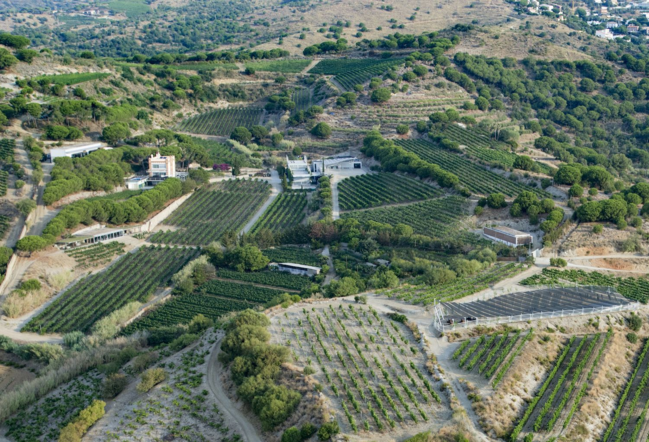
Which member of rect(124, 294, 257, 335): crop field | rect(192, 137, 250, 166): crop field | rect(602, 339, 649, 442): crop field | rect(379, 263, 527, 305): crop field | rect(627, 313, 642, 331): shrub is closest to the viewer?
rect(602, 339, 649, 442): crop field

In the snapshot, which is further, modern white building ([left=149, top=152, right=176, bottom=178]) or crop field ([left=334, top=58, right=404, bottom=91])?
crop field ([left=334, top=58, right=404, bottom=91])

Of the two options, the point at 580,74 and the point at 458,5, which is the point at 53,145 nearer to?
the point at 580,74

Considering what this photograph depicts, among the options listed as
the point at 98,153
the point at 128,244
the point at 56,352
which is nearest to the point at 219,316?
the point at 56,352

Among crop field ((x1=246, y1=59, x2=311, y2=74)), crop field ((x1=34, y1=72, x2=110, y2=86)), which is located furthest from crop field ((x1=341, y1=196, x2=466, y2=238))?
crop field ((x1=246, y1=59, x2=311, y2=74))

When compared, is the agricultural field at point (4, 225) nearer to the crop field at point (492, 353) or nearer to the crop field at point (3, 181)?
the crop field at point (3, 181)

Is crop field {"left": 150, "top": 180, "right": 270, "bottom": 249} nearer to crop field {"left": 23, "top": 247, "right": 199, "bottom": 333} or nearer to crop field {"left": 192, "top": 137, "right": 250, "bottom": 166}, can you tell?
crop field {"left": 23, "top": 247, "right": 199, "bottom": 333}

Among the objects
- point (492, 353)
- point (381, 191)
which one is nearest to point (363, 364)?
point (492, 353)

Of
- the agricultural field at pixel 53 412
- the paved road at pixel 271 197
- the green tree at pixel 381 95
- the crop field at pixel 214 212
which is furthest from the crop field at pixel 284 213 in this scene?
the agricultural field at pixel 53 412
